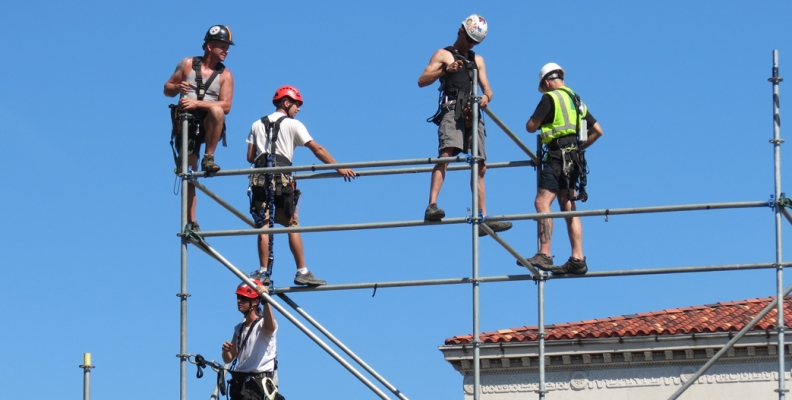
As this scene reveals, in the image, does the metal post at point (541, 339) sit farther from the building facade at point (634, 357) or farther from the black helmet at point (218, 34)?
the building facade at point (634, 357)

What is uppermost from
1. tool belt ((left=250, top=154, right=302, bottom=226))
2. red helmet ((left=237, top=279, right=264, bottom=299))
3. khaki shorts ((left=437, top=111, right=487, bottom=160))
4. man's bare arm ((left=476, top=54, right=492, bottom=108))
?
man's bare arm ((left=476, top=54, right=492, bottom=108))

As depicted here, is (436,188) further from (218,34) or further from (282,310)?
(218,34)

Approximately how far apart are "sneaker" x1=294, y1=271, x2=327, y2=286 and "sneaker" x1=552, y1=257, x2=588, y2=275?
2.17 m

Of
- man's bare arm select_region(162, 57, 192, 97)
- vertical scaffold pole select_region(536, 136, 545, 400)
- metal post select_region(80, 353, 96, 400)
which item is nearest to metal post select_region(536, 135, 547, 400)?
vertical scaffold pole select_region(536, 136, 545, 400)

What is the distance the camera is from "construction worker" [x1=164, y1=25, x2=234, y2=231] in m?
16.1

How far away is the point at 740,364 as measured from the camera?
32969 millimetres

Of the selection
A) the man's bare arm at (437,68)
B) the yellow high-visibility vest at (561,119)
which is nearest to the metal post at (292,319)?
the man's bare arm at (437,68)

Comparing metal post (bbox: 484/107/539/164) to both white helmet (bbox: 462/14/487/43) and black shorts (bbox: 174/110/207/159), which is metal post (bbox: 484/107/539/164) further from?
black shorts (bbox: 174/110/207/159)

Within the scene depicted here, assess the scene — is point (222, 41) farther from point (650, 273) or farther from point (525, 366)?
point (525, 366)

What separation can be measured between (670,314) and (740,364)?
2064 millimetres

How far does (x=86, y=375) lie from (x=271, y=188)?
3.49 metres

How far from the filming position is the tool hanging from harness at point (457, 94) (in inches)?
624

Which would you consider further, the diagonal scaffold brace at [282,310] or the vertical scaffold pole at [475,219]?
the diagonal scaffold brace at [282,310]

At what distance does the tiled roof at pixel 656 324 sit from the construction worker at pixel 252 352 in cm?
1829
